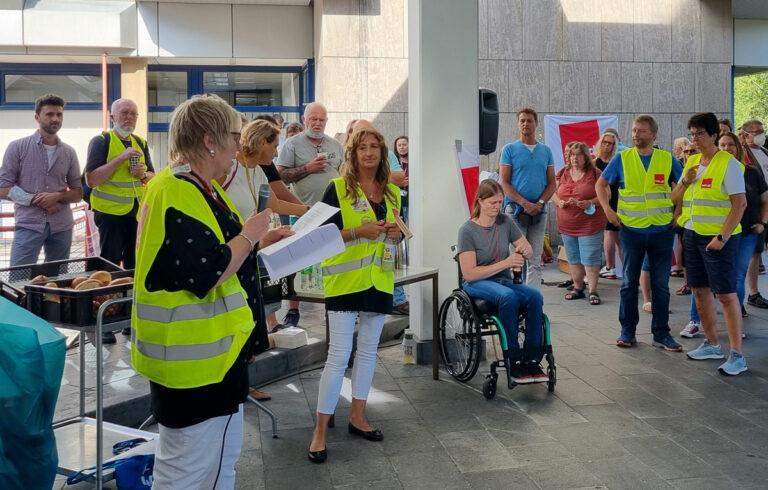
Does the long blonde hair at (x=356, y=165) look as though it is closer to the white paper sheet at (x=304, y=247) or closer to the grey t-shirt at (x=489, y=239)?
the white paper sheet at (x=304, y=247)

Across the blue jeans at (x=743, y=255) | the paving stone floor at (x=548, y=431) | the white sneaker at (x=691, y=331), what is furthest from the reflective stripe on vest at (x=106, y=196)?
the blue jeans at (x=743, y=255)

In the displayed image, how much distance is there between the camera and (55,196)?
21.2 feet

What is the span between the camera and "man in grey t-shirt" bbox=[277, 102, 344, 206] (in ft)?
23.6

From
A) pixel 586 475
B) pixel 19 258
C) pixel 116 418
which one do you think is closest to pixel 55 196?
pixel 19 258

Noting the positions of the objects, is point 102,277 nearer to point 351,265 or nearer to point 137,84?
point 351,265

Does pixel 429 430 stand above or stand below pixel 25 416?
below

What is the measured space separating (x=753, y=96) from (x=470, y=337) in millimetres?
49727

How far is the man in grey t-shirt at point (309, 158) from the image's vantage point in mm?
7199

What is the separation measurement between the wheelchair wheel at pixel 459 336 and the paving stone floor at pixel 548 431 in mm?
145

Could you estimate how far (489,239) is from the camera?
19.9 feet

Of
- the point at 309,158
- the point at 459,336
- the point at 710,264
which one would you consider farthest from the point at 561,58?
the point at 459,336

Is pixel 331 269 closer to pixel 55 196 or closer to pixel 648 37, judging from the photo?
pixel 55 196

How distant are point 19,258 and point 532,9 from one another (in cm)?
1003

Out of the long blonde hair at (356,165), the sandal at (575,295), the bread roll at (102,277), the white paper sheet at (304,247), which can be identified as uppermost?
the long blonde hair at (356,165)
